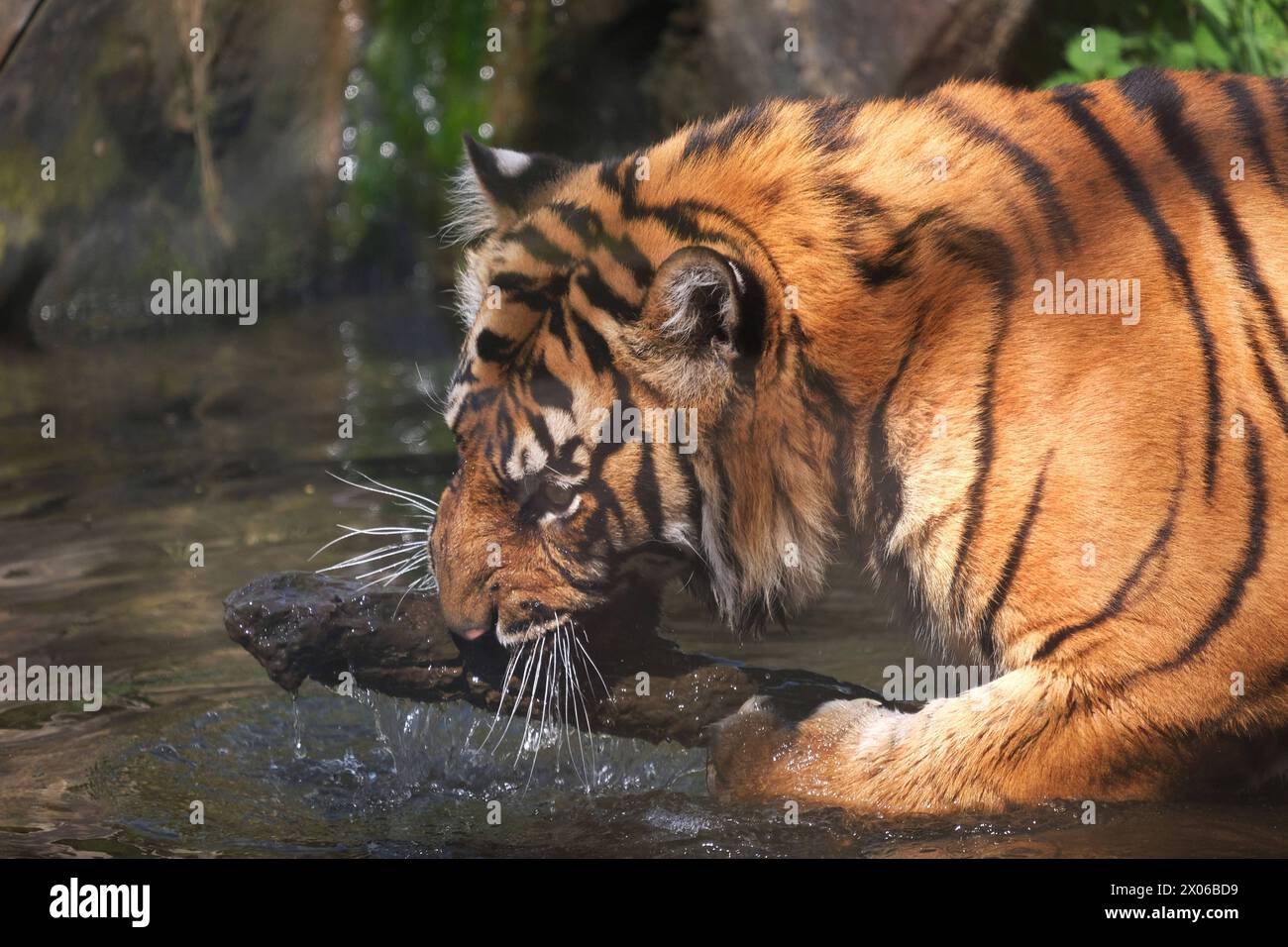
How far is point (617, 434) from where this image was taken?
2.92m

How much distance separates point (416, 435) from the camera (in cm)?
641

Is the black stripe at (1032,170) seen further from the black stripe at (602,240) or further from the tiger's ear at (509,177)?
the tiger's ear at (509,177)

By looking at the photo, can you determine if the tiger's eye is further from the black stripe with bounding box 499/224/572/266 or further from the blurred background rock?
the blurred background rock

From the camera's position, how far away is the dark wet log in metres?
3.18

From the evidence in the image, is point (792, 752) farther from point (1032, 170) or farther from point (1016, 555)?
point (1032, 170)

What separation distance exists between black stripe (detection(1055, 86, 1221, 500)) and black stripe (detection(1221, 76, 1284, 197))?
241 millimetres

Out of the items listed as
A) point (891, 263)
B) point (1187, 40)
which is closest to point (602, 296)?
point (891, 263)

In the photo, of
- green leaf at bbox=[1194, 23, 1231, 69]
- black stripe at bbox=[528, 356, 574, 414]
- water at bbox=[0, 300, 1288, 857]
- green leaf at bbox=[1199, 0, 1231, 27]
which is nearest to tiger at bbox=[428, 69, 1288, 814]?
black stripe at bbox=[528, 356, 574, 414]

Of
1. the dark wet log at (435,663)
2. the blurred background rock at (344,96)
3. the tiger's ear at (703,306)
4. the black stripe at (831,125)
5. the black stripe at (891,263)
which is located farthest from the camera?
the blurred background rock at (344,96)

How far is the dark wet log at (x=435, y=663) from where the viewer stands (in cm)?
318

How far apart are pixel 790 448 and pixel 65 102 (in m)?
6.66

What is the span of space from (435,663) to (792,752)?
74 cm

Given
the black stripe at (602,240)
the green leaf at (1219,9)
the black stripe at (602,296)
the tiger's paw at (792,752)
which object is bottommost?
→ the tiger's paw at (792,752)

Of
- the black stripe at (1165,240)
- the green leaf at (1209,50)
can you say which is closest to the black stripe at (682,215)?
the black stripe at (1165,240)
